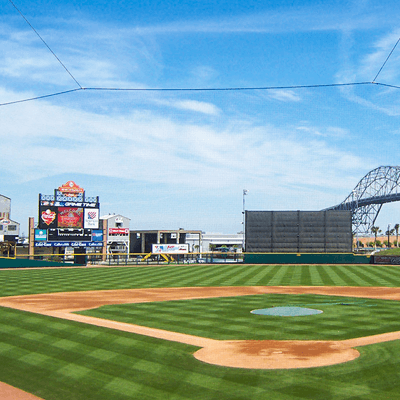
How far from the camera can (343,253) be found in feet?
170

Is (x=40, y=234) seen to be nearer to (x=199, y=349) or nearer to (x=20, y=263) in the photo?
(x=20, y=263)

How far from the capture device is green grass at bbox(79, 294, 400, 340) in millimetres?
12242

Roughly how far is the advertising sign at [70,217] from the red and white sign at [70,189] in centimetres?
219

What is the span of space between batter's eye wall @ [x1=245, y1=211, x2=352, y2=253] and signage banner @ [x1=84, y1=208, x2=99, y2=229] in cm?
1904

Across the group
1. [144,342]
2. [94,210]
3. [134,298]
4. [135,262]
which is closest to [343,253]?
[135,262]

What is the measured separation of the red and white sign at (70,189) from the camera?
184ft

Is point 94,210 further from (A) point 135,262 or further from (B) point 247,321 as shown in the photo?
(B) point 247,321

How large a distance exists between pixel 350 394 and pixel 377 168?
177 metres

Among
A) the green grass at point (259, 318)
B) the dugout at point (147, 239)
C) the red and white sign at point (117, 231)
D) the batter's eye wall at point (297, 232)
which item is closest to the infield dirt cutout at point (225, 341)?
the green grass at point (259, 318)

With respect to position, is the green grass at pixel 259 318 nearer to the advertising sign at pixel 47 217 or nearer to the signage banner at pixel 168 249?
the signage banner at pixel 168 249

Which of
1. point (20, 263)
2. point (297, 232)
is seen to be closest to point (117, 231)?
point (20, 263)

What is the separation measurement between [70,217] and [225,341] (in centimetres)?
4712

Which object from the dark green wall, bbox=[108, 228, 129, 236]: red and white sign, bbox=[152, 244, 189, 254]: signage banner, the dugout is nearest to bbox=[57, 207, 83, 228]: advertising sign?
bbox=[152, 244, 189, 254]: signage banner

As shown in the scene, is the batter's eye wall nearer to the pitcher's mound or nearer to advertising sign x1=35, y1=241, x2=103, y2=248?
advertising sign x1=35, y1=241, x2=103, y2=248
